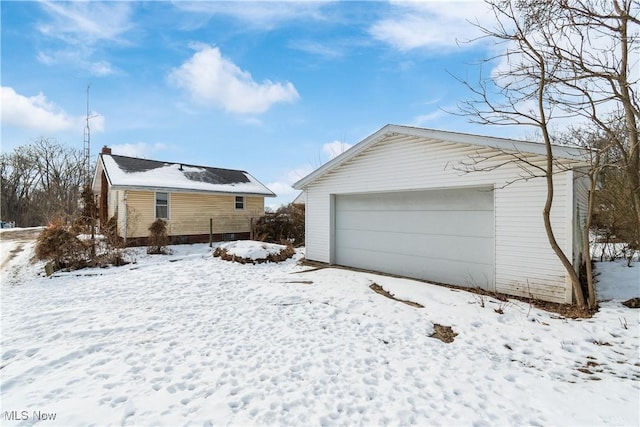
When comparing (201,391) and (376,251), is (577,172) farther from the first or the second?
(201,391)

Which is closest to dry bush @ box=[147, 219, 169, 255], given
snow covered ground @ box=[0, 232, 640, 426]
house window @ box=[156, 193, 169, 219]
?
house window @ box=[156, 193, 169, 219]

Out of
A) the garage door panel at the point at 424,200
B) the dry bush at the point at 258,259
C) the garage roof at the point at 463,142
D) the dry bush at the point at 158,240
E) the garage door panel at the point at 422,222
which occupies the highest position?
the garage roof at the point at 463,142

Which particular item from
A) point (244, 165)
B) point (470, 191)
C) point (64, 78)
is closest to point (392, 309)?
point (470, 191)

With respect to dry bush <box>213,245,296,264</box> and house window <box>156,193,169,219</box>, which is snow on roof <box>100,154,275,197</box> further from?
dry bush <box>213,245,296,264</box>

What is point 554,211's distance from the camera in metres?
→ 5.77

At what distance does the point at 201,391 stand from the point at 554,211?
6407mm

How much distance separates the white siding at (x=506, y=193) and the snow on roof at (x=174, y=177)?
1035 centimetres

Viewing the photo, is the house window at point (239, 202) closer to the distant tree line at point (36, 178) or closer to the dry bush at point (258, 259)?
the dry bush at point (258, 259)

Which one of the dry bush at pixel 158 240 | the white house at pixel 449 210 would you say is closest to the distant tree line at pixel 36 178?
the dry bush at pixel 158 240

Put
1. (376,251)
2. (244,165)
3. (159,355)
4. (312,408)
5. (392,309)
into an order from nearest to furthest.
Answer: (312,408)
(159,355)
(392,309)
(376,251)
(244,165)

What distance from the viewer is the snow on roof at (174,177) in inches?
558

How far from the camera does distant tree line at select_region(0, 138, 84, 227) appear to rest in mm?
29788

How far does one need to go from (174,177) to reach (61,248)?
7.41 meters

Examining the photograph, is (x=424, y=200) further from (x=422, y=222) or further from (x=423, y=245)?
(x=423, y=245)
